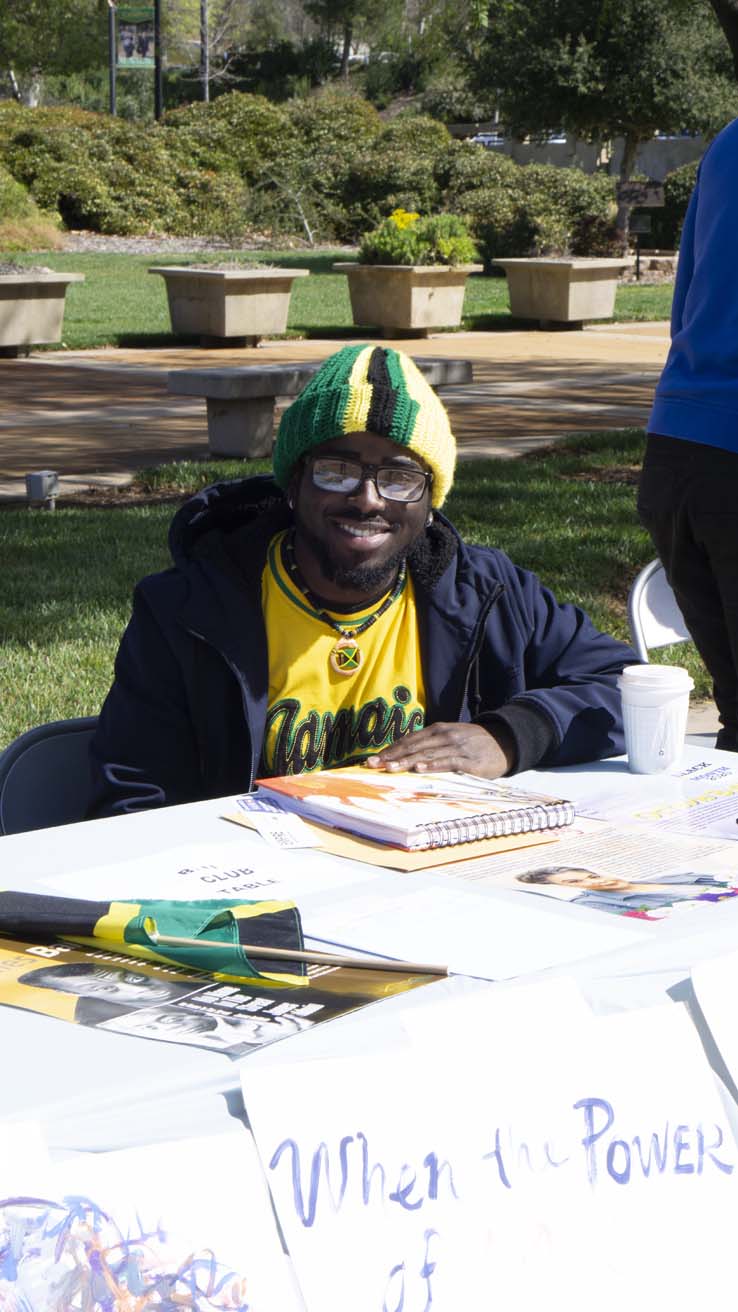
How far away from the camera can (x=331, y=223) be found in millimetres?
34562

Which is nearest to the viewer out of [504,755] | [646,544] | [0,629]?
[504,755]

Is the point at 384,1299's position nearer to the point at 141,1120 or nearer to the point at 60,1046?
the point at 141,1120

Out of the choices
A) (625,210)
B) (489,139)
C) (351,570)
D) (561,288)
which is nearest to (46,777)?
(351,570)

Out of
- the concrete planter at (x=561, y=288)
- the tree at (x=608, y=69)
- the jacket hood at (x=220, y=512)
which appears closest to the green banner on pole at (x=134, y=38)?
the tree at (x=608, y=69)

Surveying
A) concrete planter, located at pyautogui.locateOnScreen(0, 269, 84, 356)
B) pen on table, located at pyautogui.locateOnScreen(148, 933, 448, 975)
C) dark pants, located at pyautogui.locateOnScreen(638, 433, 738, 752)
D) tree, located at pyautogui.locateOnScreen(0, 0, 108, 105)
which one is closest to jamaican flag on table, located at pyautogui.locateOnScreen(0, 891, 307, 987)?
pen on table, located at pyautogui.locateOnScreen(148, 933, 448, 975)

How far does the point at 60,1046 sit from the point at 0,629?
5261 millimetres

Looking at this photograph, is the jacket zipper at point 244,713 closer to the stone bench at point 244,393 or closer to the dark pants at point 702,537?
the dark pants at point 702,537

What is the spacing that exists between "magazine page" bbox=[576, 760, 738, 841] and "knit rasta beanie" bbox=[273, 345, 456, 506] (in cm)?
66

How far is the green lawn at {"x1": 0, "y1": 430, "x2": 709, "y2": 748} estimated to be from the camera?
6.11 metres

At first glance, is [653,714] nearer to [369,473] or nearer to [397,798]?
[397,798]

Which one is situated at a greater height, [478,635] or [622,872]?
[478,635]

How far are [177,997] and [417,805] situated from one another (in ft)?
2.57

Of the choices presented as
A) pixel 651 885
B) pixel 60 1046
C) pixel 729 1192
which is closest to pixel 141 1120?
pixel 60 1046

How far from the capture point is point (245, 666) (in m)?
2.80
